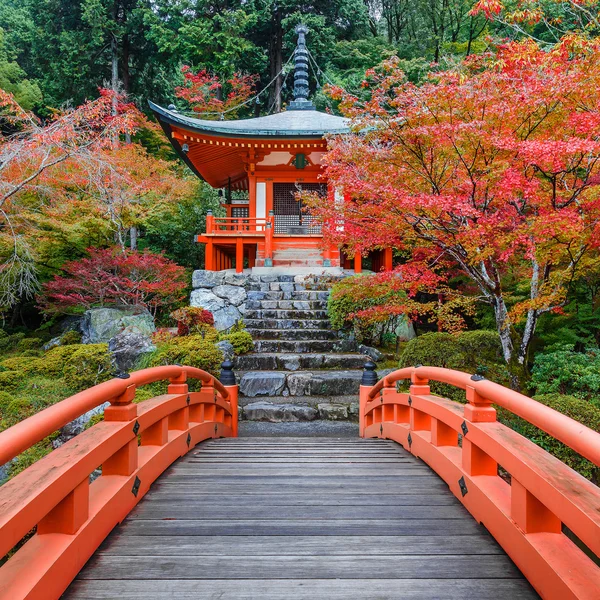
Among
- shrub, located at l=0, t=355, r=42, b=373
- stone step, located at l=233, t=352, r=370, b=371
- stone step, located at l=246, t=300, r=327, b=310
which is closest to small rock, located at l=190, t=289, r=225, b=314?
stone step, located at l=246, t=300, r=327, b=310

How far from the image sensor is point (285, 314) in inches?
351

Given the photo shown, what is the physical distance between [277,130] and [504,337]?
8.31 meters

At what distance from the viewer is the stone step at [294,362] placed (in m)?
7.21

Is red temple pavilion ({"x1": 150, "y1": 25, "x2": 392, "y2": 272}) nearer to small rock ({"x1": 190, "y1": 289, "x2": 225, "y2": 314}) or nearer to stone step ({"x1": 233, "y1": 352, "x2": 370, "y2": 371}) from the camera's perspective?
small rock ({"x1": 190, "y1": 289, "x2": 225, "y2": 314})

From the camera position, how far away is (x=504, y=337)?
577 centimetres

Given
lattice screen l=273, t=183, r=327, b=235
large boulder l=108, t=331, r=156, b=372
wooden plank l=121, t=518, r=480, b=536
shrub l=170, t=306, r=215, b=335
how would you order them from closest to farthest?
wooden plank l=121, t=518, r=480, b=536, large boulder l=108, t=331, r=156, b=372, shrub l=170, t=306, r=215, b=335, lattice screen l=273, t=183, r=327, b=235

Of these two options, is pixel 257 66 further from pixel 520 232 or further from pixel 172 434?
pixel 172 434

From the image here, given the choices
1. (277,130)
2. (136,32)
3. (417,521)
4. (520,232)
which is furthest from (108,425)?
(136,32)

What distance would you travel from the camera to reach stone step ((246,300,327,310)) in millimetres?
9162

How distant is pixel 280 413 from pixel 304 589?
449 cm

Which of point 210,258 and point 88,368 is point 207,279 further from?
point 88,368

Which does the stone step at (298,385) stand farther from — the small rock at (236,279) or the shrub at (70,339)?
the shrub at (70,339)

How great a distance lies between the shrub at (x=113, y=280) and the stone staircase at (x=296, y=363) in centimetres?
251

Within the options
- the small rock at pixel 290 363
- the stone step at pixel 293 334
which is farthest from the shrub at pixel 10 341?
the small rock at pixel 290 363
